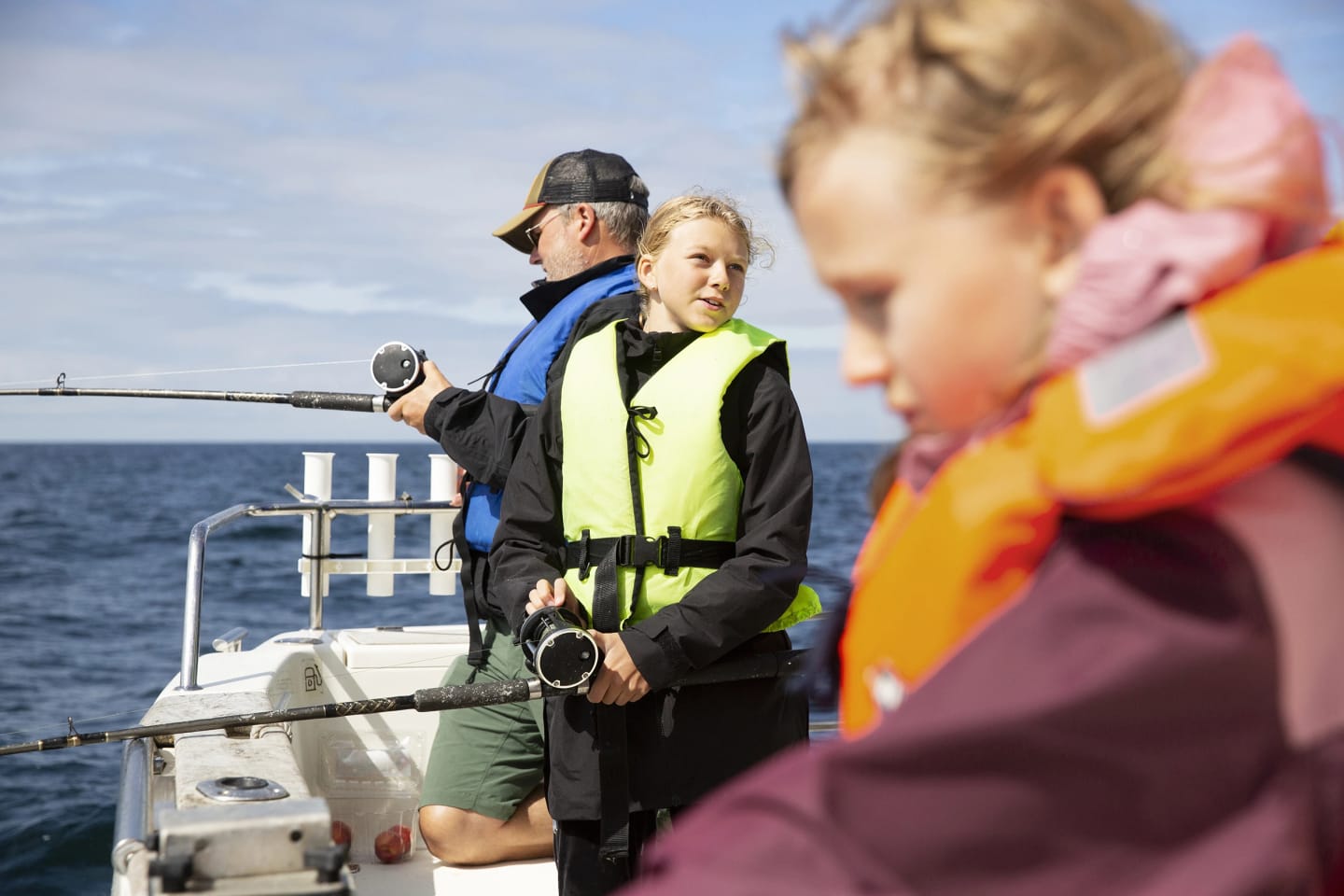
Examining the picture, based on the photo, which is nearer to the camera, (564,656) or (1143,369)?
(1143,369)

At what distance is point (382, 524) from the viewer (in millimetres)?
5059

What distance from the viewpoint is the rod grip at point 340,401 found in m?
4.05

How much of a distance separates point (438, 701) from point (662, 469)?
2.39 ft

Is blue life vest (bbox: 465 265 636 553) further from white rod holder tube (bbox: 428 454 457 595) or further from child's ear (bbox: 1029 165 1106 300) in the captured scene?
child's ear (bbox: 1029 165 1106 300)

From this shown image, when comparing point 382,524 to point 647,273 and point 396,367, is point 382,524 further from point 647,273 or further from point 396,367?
point 647,273

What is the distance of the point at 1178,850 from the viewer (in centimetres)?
73

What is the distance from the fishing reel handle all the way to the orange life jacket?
123 inches

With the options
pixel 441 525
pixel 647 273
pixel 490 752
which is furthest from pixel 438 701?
pixel 441 525

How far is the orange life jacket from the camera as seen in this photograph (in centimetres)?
72

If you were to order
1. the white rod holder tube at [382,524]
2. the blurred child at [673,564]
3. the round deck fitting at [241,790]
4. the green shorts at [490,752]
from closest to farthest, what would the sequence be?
the round deck fitting at [241,790] < the blurred child at [673,564] < the green shorts at [490,752] < the white rod holder tube at [382,524]

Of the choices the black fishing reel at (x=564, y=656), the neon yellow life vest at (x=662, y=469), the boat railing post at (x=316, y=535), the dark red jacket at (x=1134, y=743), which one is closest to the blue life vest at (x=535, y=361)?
the neon yellow life vest at (x=662, y=469)

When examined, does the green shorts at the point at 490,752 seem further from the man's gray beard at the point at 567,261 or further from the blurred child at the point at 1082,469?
the blurred child at the point at 1082,469

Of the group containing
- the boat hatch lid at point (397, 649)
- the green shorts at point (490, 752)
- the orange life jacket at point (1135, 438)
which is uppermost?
the orange life jacket at point (1135, 438)

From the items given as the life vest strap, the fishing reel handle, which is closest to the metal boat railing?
the fishing reel handle
